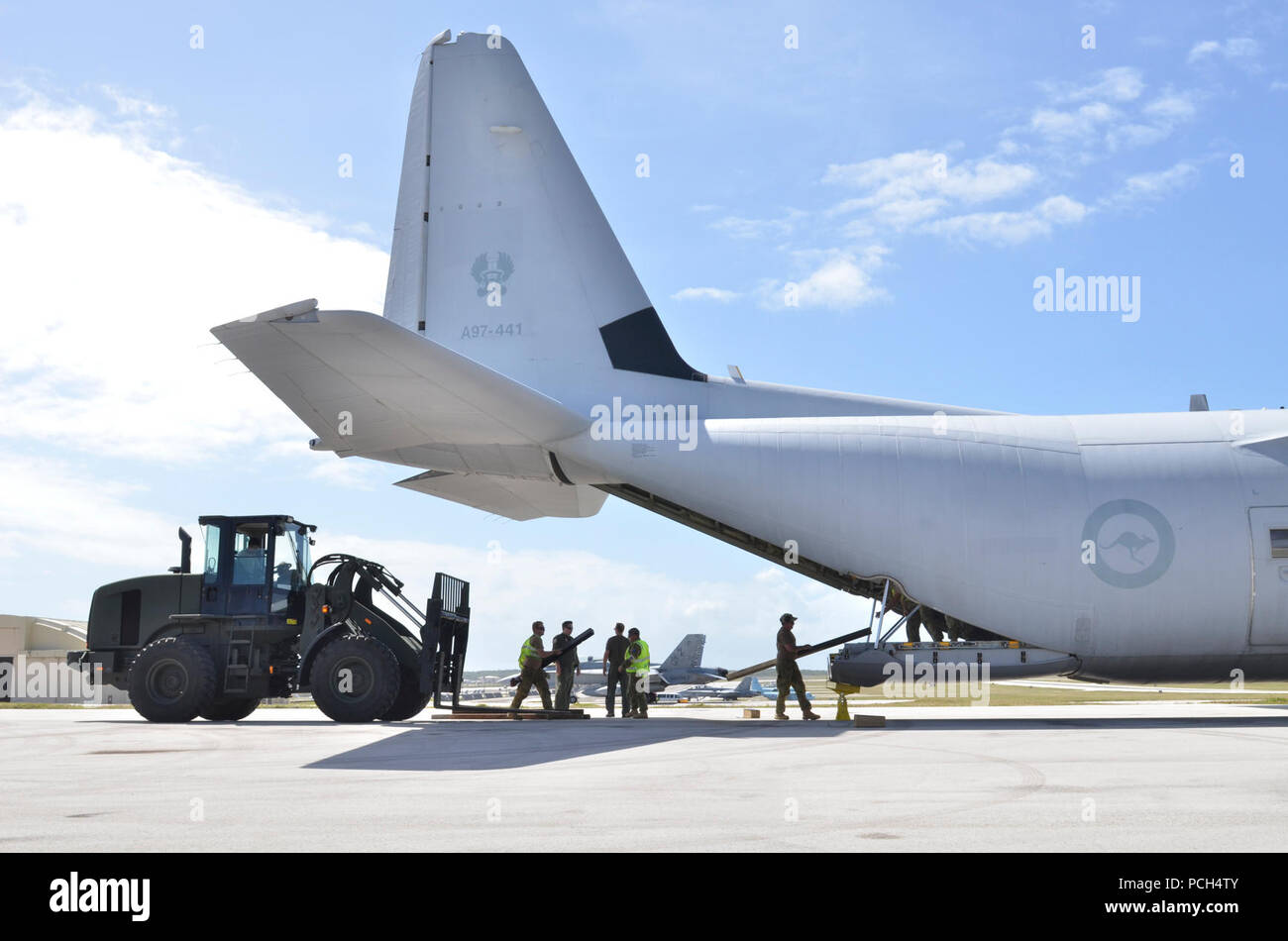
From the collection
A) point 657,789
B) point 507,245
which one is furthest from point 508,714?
point 657,789

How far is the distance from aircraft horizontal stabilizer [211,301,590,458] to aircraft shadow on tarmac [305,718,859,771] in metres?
4.41

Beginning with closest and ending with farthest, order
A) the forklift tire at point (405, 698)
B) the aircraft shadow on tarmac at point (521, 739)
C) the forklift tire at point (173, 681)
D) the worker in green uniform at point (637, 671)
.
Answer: the aircraft shadow on tarmac at point (521, 739)
the forklift tire at point (173, 681)
the forklift tire at point (405, 698)
the worker in green uniform at point (637, 671)

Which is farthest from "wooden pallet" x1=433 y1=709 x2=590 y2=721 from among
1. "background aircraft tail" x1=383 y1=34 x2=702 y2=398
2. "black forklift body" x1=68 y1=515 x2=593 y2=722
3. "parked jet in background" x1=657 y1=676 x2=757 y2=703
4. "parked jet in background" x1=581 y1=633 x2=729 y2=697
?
"parked jet in background" x1=581 y1=633 x2=729 y2=697

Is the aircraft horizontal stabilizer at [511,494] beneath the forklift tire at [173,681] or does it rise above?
above

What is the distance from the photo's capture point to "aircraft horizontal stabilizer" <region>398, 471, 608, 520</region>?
754 inches

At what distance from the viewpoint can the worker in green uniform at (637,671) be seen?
18.1 m

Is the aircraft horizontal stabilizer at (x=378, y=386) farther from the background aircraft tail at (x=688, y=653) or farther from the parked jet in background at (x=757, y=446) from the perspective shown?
the background aircraft tail at (x=688, y=653)

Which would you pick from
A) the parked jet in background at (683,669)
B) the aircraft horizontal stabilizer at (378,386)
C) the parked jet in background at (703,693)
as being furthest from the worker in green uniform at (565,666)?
the parked jet in background at (683,669)

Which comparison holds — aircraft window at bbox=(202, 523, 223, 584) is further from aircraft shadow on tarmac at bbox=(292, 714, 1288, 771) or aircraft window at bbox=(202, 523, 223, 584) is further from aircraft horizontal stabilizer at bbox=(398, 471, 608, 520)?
aircraft shadow on tarmac at bbox=(292, 714, 1288, 771)

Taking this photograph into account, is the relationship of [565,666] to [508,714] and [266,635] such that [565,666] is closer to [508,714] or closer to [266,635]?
[508,714]

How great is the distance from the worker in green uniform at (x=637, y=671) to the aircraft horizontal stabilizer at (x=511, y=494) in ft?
9.45

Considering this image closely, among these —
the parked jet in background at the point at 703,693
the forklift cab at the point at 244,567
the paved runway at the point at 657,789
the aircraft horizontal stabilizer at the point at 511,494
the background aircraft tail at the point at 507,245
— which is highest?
the background aircraft tail at the point at 507,245
